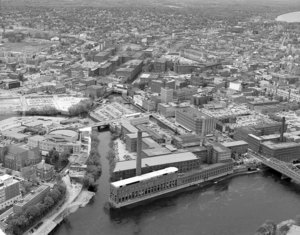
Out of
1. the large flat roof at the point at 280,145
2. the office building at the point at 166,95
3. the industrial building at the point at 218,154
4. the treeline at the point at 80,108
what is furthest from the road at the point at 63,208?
the office building at the point at 166,95

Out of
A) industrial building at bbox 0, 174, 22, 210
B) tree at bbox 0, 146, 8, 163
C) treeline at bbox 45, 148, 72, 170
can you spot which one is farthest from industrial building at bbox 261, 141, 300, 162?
tree at bbox 0, 146, 8, 163

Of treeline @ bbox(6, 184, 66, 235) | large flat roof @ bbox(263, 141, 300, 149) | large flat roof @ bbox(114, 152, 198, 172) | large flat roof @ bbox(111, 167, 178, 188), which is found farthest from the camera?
large flat roof @ bbox(263, 141, 300, 149)

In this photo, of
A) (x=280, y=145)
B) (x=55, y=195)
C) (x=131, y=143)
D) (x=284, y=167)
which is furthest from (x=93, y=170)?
(x=280, y=145)

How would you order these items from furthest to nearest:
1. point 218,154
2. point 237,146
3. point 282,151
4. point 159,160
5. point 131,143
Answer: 1. point 237,146
2. point 131,143
3. point 282,151
4. point 218,154
5. point 159,160

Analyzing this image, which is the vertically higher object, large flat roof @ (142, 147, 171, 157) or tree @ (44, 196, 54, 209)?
large flat roof @ (142, 147, 171, 157)

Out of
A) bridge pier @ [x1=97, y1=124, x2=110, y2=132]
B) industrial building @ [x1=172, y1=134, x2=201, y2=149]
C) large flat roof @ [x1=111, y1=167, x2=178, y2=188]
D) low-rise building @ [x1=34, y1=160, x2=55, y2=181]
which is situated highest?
large flat roof @ [x1=111, y1=167, x2=178, y2=188]

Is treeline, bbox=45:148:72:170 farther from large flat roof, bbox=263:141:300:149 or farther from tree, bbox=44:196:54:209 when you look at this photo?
large flat roof, bbox=263:141:300:149

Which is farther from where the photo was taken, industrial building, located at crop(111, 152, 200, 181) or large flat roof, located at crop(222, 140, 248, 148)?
large flat roof, located at crop(222, 140, 248, 148)

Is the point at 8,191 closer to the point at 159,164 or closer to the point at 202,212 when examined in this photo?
the point at 159,164
